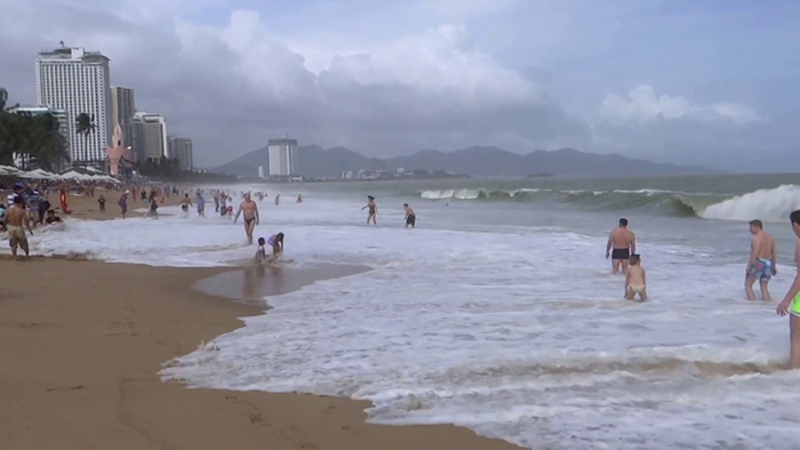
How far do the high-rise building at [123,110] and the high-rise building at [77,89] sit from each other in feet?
23.0

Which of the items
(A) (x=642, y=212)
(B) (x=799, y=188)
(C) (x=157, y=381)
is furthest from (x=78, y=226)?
(B) (x=799, y=188)

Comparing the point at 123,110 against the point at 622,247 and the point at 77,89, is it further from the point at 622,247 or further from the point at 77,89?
the point at 622,247

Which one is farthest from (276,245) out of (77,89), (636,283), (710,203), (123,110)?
(123,110)

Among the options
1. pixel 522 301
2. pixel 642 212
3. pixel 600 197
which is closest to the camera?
pixel 522 301

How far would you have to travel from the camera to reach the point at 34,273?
1285 cm

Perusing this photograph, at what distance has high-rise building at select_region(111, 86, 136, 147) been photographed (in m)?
171

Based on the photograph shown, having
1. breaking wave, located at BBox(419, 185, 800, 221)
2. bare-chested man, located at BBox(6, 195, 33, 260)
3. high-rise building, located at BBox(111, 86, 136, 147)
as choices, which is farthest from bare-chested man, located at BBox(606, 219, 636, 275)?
high-rise building, located at BBox(111, 86, 136, 147)

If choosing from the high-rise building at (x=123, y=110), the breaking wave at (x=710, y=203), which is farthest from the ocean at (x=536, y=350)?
the high-rise building at (x=123, y=110)

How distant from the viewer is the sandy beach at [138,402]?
461 centimetres

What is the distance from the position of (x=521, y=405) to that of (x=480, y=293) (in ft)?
18.7

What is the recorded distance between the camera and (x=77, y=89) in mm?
159125

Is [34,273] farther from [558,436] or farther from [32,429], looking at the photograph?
[558,436]

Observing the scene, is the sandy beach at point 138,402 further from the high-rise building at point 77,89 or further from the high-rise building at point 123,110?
the high-rise building at point 123,110

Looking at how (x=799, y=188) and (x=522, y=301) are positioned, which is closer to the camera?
(x=522, y=301)
